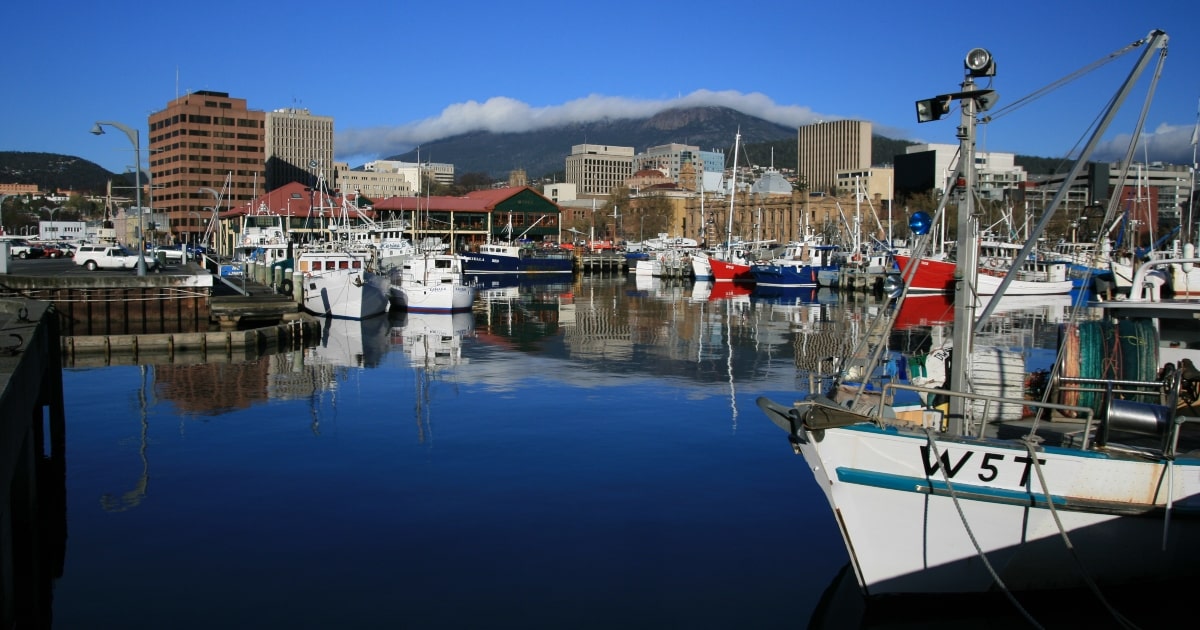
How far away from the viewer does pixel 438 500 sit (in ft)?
52.7

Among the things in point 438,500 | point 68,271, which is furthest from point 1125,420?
point 68,271

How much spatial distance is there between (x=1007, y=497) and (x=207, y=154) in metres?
170

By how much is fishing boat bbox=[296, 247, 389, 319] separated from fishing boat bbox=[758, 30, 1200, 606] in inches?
1549

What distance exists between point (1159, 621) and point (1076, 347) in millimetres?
4125

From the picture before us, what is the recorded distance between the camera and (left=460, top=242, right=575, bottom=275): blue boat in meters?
101

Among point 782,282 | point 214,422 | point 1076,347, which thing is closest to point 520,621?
point 1076,347

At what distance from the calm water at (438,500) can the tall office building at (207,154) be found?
143 metres

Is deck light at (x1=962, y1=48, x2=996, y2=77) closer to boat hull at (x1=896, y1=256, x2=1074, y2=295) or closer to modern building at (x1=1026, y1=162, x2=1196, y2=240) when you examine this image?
boat hull at (x1=896, y1=256, x2=1074, y2=295)

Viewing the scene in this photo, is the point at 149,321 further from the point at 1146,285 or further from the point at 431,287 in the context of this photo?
the point at 1146,285

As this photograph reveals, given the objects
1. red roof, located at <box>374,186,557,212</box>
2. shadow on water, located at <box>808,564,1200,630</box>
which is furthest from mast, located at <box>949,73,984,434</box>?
red roof, located at <box>374,186,557,212</box>

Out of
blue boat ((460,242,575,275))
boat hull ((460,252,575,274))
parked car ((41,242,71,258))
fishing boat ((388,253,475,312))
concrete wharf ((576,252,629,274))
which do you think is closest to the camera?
fishing boat ((388,253,475,312))

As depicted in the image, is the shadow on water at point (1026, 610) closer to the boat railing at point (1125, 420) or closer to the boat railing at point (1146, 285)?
the boat railing at point (1125, 420)

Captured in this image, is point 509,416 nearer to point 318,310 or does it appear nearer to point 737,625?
point 737,625

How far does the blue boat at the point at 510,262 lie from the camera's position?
100875 mm
